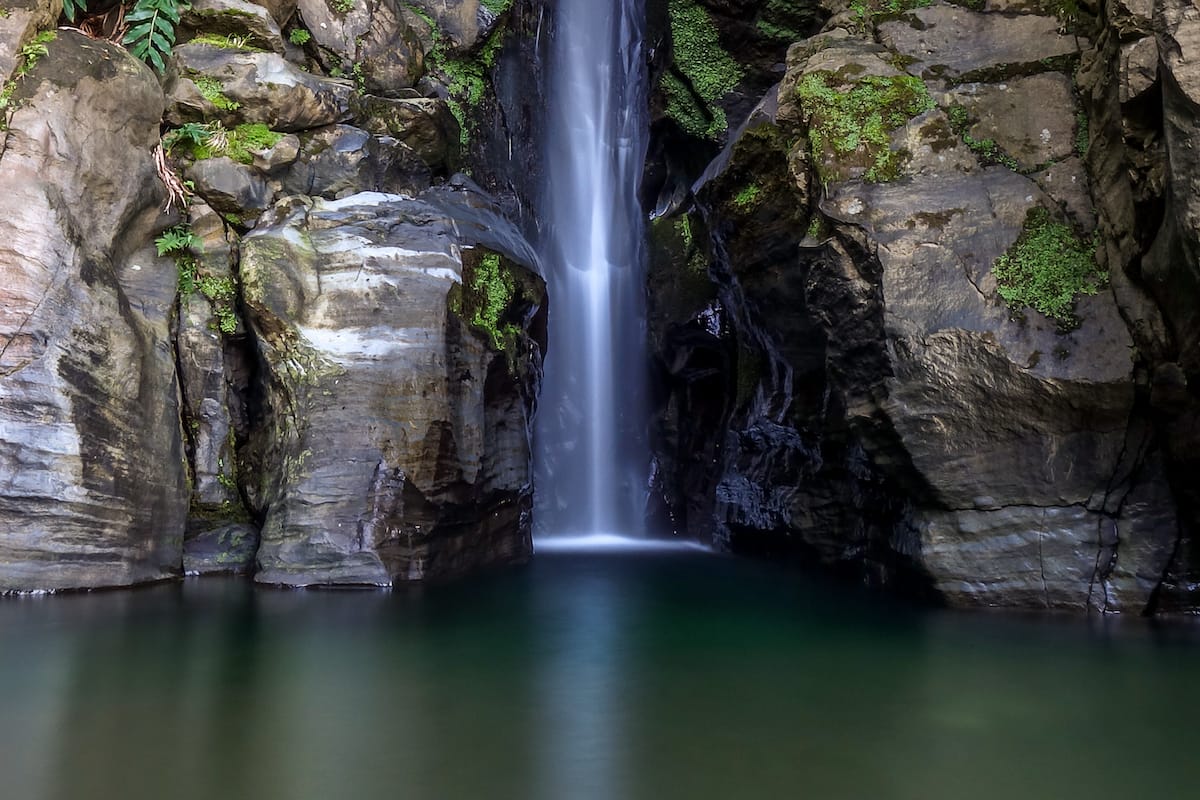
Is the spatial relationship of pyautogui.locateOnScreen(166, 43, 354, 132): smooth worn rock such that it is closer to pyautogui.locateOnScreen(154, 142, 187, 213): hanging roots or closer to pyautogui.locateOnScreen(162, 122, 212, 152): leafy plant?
pyautogui.locateOnScreen(162, 122, 212, 152): leafy plant

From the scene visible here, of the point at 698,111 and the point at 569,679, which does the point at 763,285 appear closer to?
the point at 698,111

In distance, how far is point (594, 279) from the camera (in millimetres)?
17938

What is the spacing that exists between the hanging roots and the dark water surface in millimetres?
4663

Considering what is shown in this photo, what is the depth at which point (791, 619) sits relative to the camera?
6.94 m

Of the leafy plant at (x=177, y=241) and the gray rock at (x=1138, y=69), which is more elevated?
the gray rock at (x=1138, y=69)

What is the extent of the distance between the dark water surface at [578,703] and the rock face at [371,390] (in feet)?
4.17

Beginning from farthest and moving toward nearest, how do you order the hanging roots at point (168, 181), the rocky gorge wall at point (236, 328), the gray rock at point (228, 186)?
the gray rock at point (228, 186)
the hanging roots at point (168, 181)
the rocky gorge wall at point (236, 328)

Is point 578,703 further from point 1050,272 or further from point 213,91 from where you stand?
point 213,91

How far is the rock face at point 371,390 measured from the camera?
844cm

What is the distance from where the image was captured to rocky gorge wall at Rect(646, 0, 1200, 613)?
675cm

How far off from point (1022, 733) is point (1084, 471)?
391cm

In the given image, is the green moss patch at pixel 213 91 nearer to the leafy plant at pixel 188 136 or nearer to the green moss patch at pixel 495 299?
the leafy plant at pixel 188 136

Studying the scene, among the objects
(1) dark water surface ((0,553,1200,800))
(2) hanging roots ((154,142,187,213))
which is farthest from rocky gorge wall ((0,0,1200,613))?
(1) dark water surface ((0,553,1200,800))

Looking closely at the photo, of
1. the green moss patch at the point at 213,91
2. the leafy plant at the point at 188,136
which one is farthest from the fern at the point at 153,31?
the leafy plant at the point at 188,136
